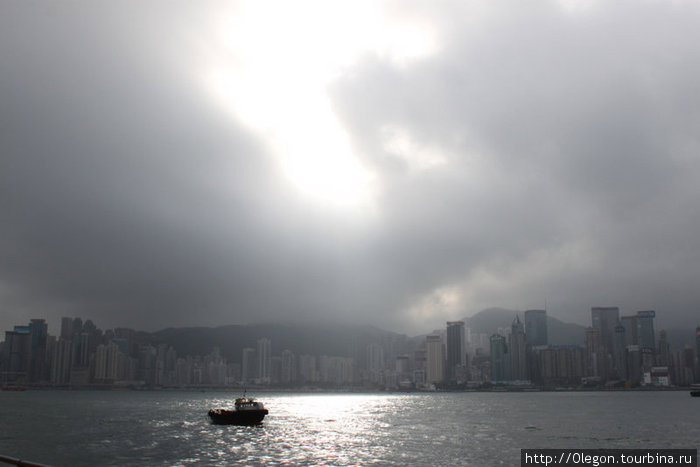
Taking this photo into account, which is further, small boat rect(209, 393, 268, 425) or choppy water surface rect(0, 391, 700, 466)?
small boat rect(209, 393, 268, 425)

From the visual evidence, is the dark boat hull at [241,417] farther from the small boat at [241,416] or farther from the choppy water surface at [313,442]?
the choppy water surface at [313,442]

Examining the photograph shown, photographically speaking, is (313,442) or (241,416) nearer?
(313,442)

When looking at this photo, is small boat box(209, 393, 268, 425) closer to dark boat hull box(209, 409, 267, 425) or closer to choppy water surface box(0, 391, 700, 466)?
dark boat hull box(209, 409, 267, 425)

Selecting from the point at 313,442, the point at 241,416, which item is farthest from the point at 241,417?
the point at 313,442

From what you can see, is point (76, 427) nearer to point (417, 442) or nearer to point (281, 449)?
point (281, 449)

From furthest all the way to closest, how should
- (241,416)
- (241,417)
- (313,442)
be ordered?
(241,417), (241,416), (313,442)

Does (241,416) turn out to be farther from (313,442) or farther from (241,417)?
(313,442)

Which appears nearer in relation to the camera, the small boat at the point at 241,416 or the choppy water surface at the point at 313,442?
the choppy water surface at the point at 313,442

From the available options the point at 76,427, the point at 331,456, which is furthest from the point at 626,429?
the point at 76,427

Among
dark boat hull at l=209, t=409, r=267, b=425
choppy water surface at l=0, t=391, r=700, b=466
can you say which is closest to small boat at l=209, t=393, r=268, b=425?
dark boat hull at l=209, t=409, r=267, b=425

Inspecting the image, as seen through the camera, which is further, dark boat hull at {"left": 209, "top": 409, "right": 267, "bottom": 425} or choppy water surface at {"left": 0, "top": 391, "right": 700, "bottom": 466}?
dark boat hull at {"left": 209, "top": 409, "right": 267, "bottom": 425}

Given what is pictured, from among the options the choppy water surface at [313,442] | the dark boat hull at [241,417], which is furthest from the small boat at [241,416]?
the choppy water surface at [313,442]
